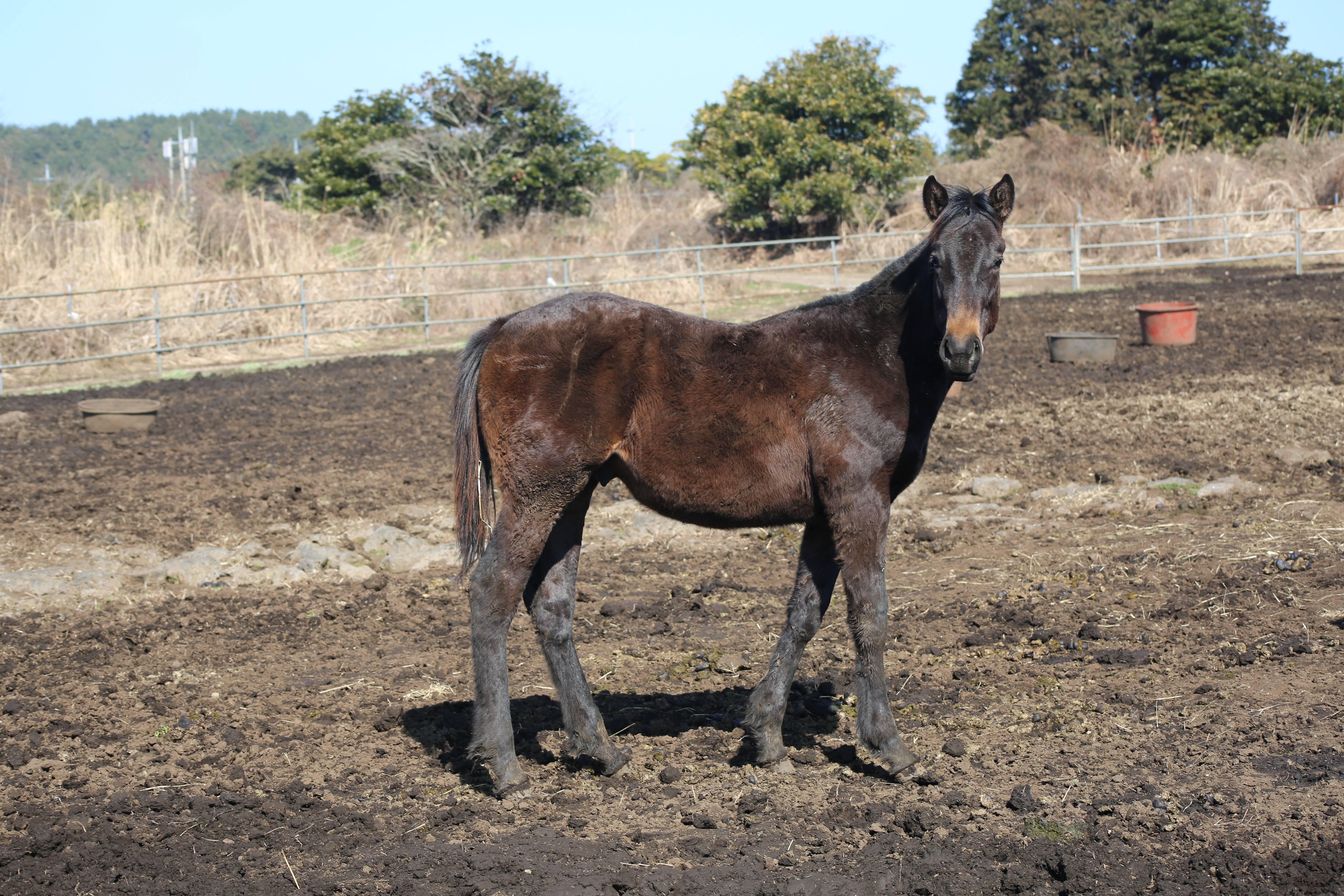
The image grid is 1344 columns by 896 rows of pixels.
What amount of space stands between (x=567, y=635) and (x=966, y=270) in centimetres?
212

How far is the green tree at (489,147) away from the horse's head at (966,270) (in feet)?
75.6

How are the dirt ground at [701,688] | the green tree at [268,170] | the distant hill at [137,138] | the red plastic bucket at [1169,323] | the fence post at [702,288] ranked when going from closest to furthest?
the dirt ground at [701,688] → the red plastic bucket at [1169,323] → the fence post at [702,288] → the green tree at [268,170] → the distant hill at [137,138]

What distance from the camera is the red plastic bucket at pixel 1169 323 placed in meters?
12.8

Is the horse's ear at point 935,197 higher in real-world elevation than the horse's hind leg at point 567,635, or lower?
higher

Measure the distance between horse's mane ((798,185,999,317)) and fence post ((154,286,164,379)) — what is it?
13.9 metres

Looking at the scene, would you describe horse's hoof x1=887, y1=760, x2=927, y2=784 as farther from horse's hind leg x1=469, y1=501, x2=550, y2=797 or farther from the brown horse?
horse's hind leg x1=469, y1=501, x2=550, y2=797

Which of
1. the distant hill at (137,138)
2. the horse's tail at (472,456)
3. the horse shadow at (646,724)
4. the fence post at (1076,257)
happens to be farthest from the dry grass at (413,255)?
the distant hill at (137,138)

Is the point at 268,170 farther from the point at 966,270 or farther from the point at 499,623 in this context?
the point at 966,270

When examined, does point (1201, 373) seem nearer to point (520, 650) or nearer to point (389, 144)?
point (520, 650)

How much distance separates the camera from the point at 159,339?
15391 millimetres

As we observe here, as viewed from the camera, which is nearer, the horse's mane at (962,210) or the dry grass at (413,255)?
the horse's mane at (962,210)

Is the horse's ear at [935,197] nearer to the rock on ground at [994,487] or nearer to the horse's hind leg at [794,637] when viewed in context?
the horse's hind leg at [794,637]

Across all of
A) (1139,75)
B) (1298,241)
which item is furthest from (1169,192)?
(1139,75)

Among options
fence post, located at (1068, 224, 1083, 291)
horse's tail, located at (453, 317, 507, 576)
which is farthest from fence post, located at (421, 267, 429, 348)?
horse's tail, located at (453, 317, 507, 576)
